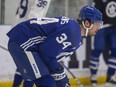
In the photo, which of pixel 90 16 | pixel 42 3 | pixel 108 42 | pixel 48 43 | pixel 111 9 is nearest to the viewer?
pixel 48 43

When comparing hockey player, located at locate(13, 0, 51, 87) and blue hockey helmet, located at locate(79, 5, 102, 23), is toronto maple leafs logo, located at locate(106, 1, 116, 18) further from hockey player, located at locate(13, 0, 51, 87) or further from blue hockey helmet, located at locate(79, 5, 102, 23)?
blue hockey helmet, located at locate(79, 5, 102, 23)

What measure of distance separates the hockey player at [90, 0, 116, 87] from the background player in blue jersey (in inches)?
109

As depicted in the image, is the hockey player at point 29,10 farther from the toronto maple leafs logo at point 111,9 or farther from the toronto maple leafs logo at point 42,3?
the toronto maple leafs logo at point 111,9

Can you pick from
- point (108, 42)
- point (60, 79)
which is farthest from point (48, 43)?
point (108, 42)

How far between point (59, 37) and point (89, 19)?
0.32 metres

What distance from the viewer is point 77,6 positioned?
21.6 feet

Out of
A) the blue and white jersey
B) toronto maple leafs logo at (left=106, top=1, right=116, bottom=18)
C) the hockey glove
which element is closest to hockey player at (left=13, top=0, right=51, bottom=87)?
the blue and white jersey

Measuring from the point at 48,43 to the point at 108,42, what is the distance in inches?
129

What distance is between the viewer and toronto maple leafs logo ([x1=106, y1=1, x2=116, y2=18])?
6258 mm

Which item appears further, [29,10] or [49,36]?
[29,10]

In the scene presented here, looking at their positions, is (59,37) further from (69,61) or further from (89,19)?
(69,61)

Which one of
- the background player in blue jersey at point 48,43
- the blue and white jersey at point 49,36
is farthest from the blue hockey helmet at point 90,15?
the blue and white jersey at point 49,36

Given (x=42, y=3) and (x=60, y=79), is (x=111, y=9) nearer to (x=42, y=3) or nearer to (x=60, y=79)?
(x=42, y=3)

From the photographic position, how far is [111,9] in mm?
6254
